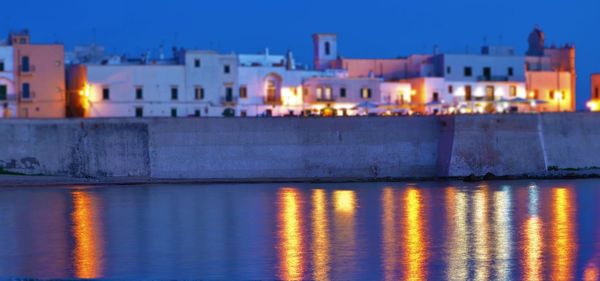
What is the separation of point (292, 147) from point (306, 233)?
17110 mm

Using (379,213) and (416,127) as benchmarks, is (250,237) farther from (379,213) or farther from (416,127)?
(416,127)

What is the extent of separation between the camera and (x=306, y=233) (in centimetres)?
2189

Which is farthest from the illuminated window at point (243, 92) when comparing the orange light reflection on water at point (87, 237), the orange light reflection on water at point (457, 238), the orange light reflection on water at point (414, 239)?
the orange light reflection on water at point (457, 238)

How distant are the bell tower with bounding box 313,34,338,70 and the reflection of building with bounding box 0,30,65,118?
16813 mm

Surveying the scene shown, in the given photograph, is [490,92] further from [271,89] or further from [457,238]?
[457,238]

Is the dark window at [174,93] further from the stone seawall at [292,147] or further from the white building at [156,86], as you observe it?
the stone seawall at [292,147]

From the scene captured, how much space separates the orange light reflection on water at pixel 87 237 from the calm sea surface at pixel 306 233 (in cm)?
3

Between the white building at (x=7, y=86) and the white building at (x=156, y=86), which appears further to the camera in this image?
the white building at (x=156, y=86)

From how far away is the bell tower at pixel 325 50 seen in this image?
59.2m

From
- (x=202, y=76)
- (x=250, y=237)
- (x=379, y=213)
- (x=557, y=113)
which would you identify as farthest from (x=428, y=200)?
(x=202, y=76)

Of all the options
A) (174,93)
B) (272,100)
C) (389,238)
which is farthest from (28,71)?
(389,238)

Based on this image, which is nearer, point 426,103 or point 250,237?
point 250,237

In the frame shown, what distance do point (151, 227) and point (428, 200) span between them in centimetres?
921

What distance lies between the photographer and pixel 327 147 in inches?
1538
